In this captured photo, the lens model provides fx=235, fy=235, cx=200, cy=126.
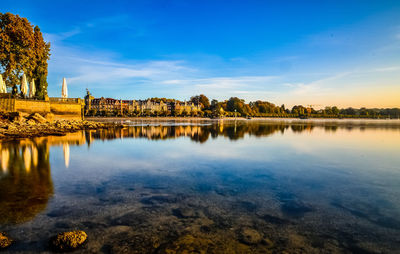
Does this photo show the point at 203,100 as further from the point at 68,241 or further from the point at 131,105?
the point at 68,241

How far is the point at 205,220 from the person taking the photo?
19.1 feet

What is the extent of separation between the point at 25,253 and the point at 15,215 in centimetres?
207

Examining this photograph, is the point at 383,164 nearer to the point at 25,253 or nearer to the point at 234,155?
the point at 234,155

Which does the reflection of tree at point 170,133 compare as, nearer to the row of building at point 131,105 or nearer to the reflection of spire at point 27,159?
the reflection of spire at point 27,159

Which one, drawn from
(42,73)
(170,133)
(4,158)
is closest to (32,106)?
(42,73)

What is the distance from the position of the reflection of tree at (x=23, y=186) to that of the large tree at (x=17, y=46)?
26278 millimetres

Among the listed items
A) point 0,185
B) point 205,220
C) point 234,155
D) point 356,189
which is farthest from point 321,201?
point 0,185

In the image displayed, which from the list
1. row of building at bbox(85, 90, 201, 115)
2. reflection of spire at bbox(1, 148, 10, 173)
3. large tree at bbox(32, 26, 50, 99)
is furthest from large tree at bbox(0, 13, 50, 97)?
row of building at bbox(85, 90, 201, 115)

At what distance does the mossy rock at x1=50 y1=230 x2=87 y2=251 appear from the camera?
14.5 ft

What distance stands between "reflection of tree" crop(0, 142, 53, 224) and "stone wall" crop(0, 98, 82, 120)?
22.2 m

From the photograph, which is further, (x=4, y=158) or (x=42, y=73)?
(x=42, y=73)

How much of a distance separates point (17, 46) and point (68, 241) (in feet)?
127

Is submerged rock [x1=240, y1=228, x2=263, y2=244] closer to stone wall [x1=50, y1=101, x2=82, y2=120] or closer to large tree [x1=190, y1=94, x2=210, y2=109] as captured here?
stone wall [x1=50, y1=101, x2=82, y2=120]

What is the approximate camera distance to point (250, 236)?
505 centimetres
